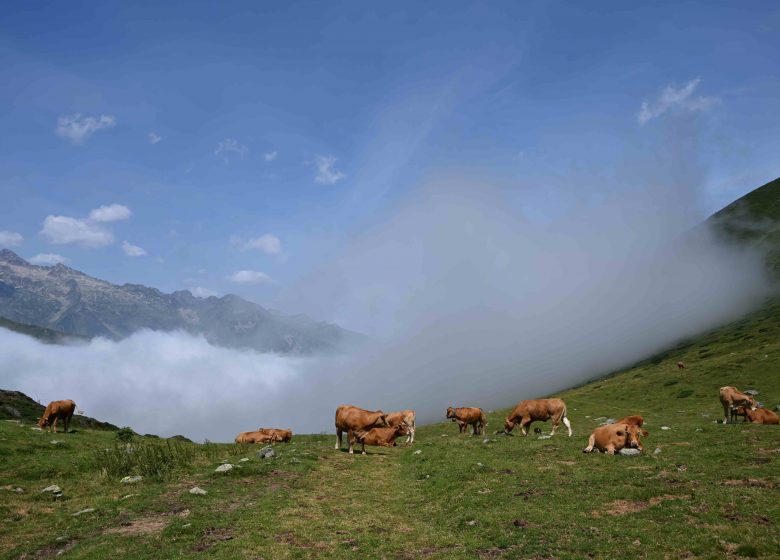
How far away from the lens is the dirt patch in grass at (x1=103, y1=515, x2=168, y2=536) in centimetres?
1656

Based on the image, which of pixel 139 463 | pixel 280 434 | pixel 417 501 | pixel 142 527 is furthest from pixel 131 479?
pixel 280 434

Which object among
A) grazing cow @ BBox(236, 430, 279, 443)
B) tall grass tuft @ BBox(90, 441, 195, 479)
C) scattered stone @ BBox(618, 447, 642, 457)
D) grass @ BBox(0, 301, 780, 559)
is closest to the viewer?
grass @ BBox(0, 301, 780, 559)

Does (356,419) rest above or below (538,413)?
above

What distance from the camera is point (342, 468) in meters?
27.2

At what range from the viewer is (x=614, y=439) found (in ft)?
81.8

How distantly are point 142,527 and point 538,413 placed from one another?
26.9 metres

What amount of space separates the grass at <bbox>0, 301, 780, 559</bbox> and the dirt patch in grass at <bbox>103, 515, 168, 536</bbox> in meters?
0.10

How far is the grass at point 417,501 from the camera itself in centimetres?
1434

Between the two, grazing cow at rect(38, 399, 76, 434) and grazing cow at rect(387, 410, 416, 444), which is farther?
grazing cow at rect(38, 399, 76, 434)

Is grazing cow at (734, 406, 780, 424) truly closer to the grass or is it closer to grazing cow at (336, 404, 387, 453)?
the grass

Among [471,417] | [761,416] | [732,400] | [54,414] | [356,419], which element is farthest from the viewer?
[471,417]

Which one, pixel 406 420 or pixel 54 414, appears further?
pixel 54 414

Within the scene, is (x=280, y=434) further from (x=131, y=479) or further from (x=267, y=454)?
(x=131, y=479)

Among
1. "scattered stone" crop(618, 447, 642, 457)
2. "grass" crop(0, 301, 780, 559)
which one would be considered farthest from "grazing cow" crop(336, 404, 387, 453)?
"scattered stone" crop(618, 447, 642, 457)
